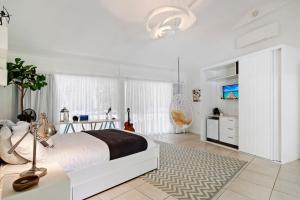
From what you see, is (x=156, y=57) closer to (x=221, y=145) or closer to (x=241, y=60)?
(x=241, y=60)

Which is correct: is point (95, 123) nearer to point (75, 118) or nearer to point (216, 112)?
point (75, 118)

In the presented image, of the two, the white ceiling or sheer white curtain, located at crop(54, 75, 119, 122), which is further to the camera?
sheer white curtain, located at crop(54, 75, 119, 122)

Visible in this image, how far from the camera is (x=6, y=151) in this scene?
5.29ft

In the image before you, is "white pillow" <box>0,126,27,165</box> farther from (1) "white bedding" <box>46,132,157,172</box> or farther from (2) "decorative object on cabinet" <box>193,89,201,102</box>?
(2) "decorative object on cabinet" <box>193,89,201,102</box>

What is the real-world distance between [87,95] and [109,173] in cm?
297

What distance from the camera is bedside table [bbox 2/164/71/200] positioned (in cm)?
114

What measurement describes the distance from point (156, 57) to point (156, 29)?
100 inches

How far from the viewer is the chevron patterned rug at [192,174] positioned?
2174 mm

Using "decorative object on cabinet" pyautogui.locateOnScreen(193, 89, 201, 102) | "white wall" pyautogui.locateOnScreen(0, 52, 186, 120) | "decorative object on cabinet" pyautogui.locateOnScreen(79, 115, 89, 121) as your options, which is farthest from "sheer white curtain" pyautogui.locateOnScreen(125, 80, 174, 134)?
"decorative object on cabinet" pyautogui.locateOnScreen(79, 115, 89, 121)

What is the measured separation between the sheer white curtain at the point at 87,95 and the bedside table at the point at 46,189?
119 inches

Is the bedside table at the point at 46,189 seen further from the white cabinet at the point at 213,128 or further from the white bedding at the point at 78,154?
the white cabinet at the point at 213,128

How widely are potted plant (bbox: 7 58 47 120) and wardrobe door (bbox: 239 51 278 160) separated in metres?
4.68

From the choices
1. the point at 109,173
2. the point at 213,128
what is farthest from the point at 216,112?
the point at 109,173

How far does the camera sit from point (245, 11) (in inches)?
163
